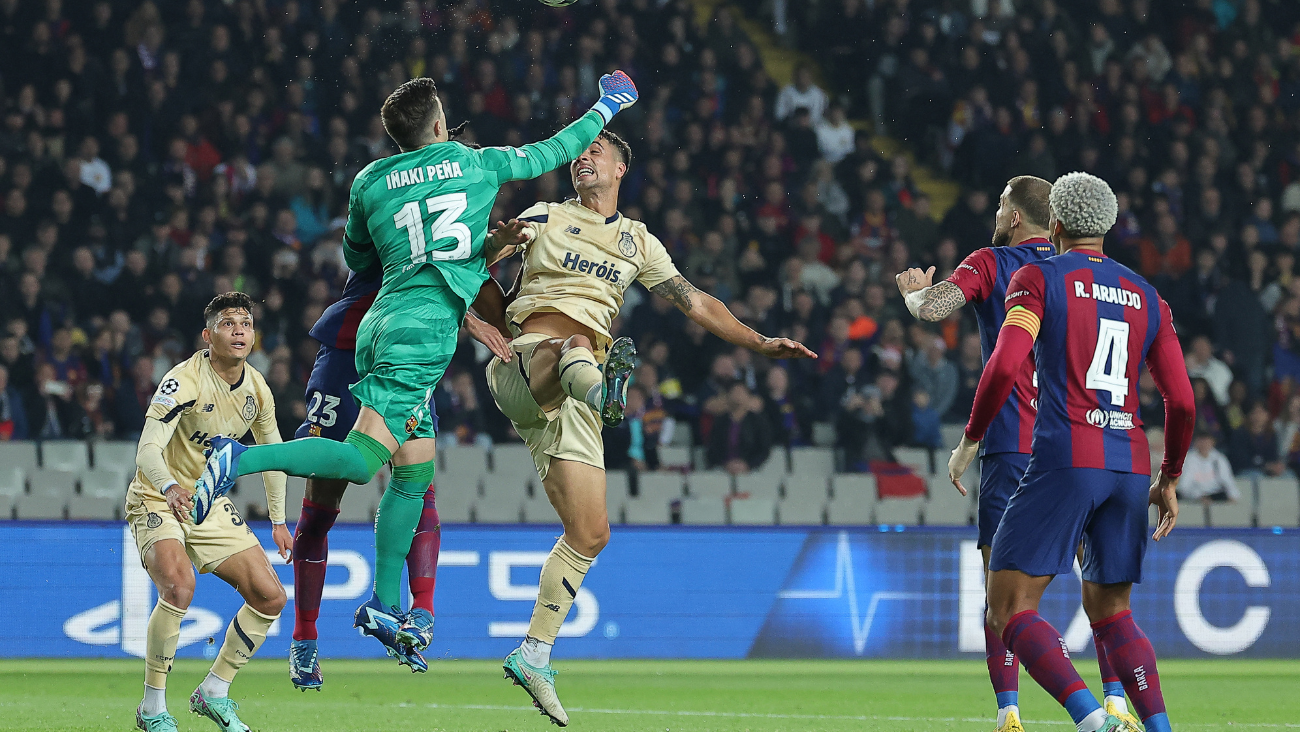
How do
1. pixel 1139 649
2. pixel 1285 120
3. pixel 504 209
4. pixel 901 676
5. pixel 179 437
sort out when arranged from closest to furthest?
pixel 1139 649 < pixel 179 437 < pixel 901 676 < pixel 504 209 < pixel 1285 120

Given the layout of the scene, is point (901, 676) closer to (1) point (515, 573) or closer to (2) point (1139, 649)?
(1) point (515, 573)

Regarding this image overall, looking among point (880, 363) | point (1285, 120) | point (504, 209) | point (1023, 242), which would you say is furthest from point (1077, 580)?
point (1285, 120)

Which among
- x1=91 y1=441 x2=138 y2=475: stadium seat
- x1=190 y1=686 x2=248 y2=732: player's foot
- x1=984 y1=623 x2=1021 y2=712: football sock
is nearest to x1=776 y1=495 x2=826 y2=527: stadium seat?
x1=91 y1=441 x2=138 y2=475: stadium seat

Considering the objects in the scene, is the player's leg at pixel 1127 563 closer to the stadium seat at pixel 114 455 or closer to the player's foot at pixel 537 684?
the player's foot at pixel 537 684

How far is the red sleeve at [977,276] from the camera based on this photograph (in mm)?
6469

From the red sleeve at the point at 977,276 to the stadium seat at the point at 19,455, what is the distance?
9048mm

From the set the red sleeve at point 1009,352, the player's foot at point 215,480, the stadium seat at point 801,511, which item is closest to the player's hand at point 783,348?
the red sleeve at point 1009,352

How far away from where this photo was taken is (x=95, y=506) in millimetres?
12562

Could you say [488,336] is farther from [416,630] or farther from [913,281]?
[913,281]

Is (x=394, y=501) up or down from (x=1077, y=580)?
up

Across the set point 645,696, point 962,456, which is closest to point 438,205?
point 962,456

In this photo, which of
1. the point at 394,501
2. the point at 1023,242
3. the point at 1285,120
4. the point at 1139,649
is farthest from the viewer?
the point at 1285,120

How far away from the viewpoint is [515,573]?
1159 cm

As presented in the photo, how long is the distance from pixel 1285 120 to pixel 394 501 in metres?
15.1
